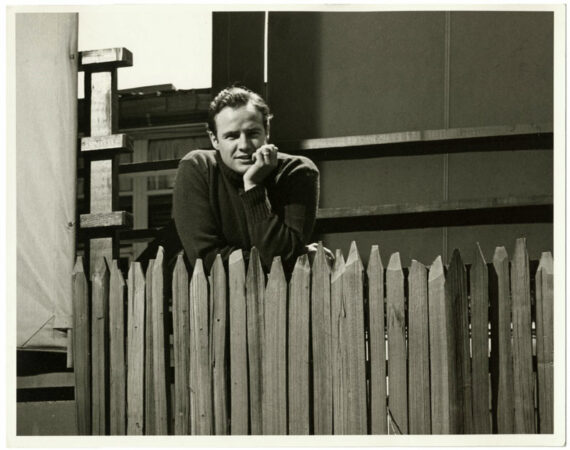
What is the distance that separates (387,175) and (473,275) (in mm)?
552

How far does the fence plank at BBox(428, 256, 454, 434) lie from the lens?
351cm

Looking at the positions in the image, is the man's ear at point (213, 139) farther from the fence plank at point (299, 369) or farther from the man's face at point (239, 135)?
the fence plank at point (299, 369)

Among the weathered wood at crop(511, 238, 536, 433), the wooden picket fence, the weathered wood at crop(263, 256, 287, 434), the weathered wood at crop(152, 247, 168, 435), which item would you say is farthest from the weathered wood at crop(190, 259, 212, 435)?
the weathered wood at crop(511, 238, 536, 433)

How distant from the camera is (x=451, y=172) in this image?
3.78 metres

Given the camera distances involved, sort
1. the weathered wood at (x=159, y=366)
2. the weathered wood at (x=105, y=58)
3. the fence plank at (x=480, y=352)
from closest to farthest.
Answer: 1. the fence plank at (x=480, y=352)
2. the weathered wood at (x=159, y=366)
3. the weathered wood at (x=105, y=58)

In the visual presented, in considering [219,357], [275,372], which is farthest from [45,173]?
[275,372]

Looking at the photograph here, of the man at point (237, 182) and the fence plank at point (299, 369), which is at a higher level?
the man at point (237, 182)

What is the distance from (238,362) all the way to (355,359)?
44 centimetres

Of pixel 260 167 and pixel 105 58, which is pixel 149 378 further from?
pixel 105 58

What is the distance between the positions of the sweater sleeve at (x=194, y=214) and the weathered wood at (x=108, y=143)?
0.78 feet

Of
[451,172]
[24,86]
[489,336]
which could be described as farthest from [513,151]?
[24,86]

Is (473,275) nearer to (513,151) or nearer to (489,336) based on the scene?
(489,336)

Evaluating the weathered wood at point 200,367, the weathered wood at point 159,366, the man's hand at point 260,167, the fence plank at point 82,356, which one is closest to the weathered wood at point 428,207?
the man's hand at point 260,167

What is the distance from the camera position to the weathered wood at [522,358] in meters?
3.53
